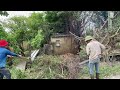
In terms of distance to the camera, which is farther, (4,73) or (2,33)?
(2,33)

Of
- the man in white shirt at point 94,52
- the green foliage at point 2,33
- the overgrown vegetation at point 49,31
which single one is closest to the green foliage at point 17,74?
the overgrown vegetation at point 49,31

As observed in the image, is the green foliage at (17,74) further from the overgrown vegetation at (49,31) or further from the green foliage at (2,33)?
the green foliage at (2,33)

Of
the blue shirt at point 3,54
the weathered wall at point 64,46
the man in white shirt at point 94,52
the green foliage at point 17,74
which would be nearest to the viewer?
the blue shirt at point 3,54

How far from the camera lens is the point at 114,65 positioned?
6.42 metres

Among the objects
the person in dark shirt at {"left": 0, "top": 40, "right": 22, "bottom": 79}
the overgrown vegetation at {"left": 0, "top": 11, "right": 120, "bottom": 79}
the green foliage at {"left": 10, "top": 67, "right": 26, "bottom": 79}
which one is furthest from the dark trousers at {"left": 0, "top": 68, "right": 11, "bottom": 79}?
the overgrown vegetation at {"left": 0, "top": 11, "right": 120, "bottom": 79}

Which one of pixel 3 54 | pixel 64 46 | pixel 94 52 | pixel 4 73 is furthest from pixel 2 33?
pixel 94 52

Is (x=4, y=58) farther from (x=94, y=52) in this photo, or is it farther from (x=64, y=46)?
(x=94, y=52)

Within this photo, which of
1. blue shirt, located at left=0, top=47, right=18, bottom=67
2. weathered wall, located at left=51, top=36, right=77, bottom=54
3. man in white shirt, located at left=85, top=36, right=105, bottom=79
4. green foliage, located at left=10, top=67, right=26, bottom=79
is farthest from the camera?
weathered wall, located at left=51, top=36, right=77, bottom=54

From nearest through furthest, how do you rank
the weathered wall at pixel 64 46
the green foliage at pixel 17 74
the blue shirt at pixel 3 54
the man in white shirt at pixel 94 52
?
the blue shirt at pixel 3 54, the green foliage at pixel 17 74, the man in white shirt at pixel 94 52, the weathered wall at pixel 64 46

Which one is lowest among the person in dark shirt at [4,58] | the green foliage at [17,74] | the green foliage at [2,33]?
the green foliage at [17,74]

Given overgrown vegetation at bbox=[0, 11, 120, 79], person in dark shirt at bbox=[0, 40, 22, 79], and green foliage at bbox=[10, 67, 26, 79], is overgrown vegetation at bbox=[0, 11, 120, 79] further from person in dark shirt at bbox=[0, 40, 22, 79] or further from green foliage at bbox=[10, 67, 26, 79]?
person in dark shirt at bbox=[0, 40, 22, 79]

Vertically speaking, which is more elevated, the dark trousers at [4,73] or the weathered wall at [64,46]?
the weathered wall at [64,46]
